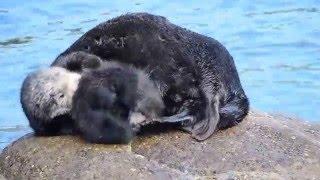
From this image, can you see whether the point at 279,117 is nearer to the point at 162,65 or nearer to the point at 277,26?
the point at 162,65

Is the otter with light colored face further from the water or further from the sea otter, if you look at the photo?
the water

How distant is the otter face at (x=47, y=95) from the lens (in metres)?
5.09

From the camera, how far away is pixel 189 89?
529 centimetres

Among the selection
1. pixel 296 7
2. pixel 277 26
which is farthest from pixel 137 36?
pixel 296 7

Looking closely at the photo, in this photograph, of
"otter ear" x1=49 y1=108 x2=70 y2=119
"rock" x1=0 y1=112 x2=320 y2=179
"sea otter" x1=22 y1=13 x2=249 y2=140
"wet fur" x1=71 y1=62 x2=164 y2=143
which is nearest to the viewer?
"rock" x1=0 y1=112 x2=320 y2=179

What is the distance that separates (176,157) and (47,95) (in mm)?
840

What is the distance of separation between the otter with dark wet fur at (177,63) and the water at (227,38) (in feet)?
7.60

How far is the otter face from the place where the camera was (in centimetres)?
509

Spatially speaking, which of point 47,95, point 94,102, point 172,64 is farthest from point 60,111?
point 172,64

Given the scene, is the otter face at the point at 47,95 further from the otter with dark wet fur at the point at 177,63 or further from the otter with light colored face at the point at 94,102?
the otter with dark wet fur at the point at 177,63

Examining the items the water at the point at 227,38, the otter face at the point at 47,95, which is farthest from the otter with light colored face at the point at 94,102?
the water at the point at 227,38

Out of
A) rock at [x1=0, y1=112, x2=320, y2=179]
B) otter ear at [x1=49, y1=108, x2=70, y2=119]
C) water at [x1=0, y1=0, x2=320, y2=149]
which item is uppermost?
otter ear at [x1=49, y1=108, x2=70, y2=119]

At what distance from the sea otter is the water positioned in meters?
2.31

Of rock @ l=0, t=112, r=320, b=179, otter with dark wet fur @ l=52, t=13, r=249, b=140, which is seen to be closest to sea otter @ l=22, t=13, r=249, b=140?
otter with dark wet fur @ l=52, t=13, r=249, b=140
